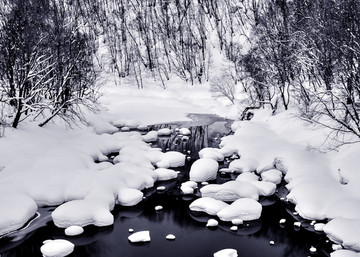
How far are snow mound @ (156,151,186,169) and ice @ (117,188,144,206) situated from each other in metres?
3.17

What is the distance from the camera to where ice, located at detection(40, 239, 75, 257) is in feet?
29.1

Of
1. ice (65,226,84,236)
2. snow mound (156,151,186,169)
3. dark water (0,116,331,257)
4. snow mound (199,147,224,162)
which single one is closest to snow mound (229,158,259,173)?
snow mound (199,147,224,162)

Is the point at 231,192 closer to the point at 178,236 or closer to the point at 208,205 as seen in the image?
the point at 208,205

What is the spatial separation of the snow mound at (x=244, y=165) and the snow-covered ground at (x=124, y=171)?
0.08 metres

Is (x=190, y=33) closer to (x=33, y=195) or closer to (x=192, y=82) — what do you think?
(x=192, y=82)

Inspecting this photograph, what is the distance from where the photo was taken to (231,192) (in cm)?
1186

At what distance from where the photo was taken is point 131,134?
21.6 metres

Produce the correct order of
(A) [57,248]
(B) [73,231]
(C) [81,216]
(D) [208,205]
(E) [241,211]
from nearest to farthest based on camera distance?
1. (A) [57,248]
2. (B) [73,231]
3. (C) [81,216]
4. (E) [241,211]
5. (D) [208,205]

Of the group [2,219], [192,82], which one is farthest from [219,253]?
[192,82]

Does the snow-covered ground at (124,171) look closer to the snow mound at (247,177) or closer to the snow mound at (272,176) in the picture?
the snow mound at (272,176)

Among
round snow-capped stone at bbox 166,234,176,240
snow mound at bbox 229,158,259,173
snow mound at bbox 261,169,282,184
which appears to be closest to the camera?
round snow-capped stone at bbox 166,234,176,240

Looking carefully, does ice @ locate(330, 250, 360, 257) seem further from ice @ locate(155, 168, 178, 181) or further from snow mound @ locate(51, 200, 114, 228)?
ice @ locate(155, 168, 178, 181)

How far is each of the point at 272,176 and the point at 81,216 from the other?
6923 millimetres

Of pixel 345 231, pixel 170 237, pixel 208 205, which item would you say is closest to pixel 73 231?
pixel 170 237
